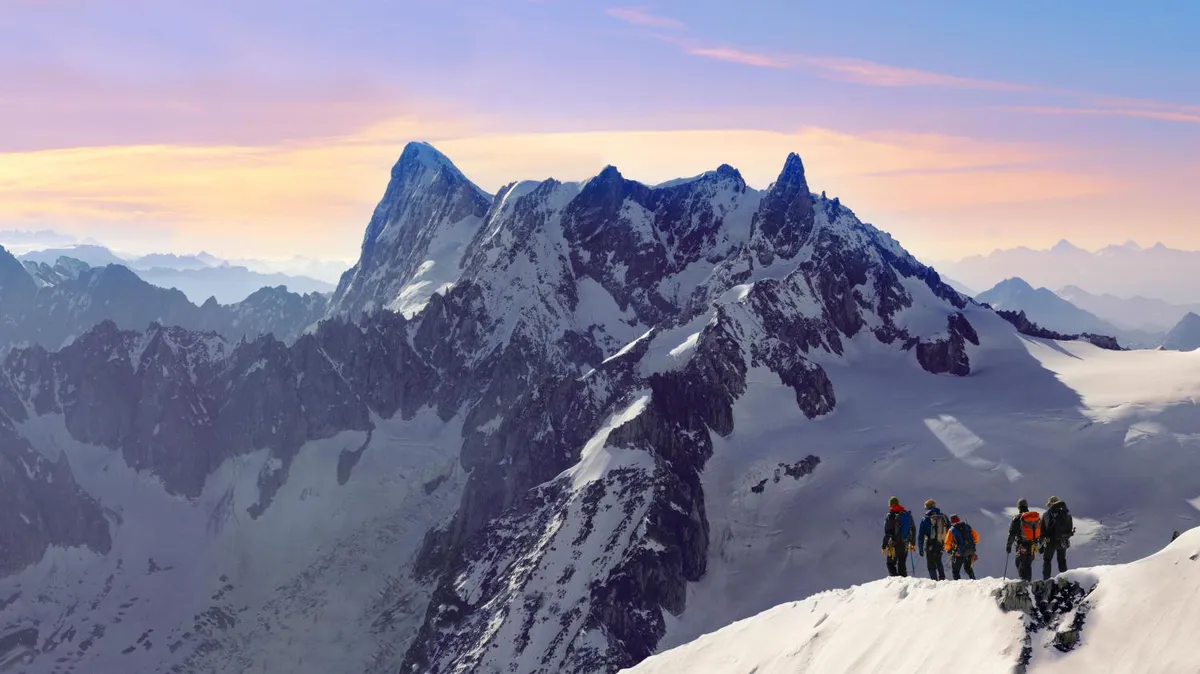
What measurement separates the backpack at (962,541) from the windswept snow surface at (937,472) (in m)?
93.7

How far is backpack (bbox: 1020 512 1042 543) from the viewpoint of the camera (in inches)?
1687

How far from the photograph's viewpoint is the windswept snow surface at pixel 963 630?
1320 inches

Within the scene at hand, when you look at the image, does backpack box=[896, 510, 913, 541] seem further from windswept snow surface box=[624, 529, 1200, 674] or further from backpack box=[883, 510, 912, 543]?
windswept snow surface box=[624, 529, 1200, 674]

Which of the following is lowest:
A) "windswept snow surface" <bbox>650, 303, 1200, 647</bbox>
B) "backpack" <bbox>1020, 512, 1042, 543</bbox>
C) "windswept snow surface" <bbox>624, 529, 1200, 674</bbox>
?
"windswept snow surface" <bbox>650, 303, 1200, 647</bbox>

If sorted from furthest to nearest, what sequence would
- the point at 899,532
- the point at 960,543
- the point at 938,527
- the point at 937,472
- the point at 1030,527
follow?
the point at 937,472, the point at 899,532, the point at 938,527, the point at 960,543, the point at 1030,527

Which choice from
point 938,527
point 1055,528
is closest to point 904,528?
point 938,527

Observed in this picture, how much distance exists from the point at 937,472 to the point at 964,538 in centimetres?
12445

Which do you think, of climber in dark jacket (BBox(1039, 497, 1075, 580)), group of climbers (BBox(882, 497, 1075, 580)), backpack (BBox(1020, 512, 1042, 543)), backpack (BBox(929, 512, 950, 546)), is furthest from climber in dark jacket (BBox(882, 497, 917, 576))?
climber in dark jacket (BBox(1039, 497, 1075, 580))

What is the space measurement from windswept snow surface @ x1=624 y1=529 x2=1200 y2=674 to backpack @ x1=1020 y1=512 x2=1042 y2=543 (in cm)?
288

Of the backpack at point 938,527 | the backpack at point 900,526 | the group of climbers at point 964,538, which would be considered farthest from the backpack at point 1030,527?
the backpack at point 900,526

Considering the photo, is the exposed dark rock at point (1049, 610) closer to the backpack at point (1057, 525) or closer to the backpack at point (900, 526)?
the backpack at point (1057, 525)

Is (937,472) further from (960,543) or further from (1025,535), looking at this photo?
(1025,535)

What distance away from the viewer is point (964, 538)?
46.0 m

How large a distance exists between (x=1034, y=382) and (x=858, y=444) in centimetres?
4474
